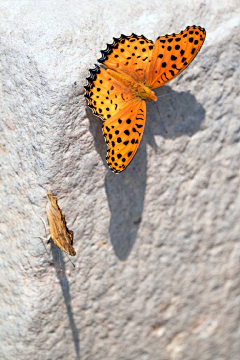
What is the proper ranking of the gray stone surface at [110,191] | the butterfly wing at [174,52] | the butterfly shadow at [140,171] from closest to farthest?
the butterfly wing at [174,52] < the gray stone surface at [110,191] < the butterfly shadow at [140,171]

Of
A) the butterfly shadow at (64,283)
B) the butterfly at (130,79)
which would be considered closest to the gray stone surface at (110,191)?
the butterfly shadow at (64,283)

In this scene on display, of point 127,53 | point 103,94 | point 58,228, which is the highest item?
point 127,53

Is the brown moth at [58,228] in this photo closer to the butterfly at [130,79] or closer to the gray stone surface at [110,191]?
the gray stone surface at [110,191]

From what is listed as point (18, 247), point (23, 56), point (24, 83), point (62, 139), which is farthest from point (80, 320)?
point (23, 56)

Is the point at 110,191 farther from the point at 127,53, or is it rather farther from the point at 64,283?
the point at 127,53

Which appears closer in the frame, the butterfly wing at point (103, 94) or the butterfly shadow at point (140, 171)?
the butterfly wing at point (103, 94)

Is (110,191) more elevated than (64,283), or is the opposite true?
(110,191)

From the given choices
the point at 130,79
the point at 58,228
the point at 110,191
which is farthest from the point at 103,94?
the point at 58,228

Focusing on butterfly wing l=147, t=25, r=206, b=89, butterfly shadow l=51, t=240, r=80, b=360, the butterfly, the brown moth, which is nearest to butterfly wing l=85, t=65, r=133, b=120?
the butterfly

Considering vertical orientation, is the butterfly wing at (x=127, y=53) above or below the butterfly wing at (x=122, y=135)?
above
